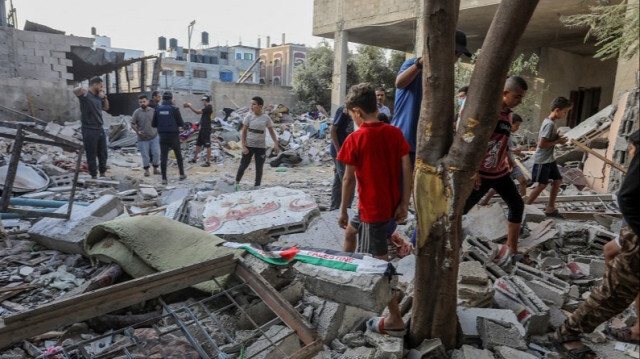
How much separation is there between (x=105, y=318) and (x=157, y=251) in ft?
2.09

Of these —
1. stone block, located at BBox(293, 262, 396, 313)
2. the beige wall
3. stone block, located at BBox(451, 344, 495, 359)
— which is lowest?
stone block, located at BBox(451, 344, 495, 359)

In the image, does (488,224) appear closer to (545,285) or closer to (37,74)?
(545,285)

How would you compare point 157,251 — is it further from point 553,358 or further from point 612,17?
point 612,17

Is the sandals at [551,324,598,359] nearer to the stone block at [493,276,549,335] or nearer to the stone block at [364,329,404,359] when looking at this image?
the stone block at [493,276,549,335]

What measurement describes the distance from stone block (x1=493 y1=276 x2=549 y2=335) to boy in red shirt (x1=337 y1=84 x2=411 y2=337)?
1.02 m

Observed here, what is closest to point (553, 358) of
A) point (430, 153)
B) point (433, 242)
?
point (433, 242)

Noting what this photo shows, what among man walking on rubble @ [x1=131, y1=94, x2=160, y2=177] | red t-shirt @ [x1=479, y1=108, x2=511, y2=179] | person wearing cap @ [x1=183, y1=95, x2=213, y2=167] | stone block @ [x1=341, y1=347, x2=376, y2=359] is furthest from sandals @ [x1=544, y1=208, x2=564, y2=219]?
person wearing cap @ [x1=183, y1=95, x2=213, y2=167]

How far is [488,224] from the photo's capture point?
4406 mm

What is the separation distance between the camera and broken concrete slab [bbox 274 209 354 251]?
404 centimetres

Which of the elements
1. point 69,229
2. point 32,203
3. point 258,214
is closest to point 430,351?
point 258,214

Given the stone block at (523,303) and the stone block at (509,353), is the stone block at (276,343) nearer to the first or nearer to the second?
the stone block at (509,353)

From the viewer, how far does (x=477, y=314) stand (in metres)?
2.69

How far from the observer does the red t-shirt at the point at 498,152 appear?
3.36 m

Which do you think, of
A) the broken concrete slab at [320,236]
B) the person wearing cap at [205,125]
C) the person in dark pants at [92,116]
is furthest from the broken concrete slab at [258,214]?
the person wearing cap at [205,125]
